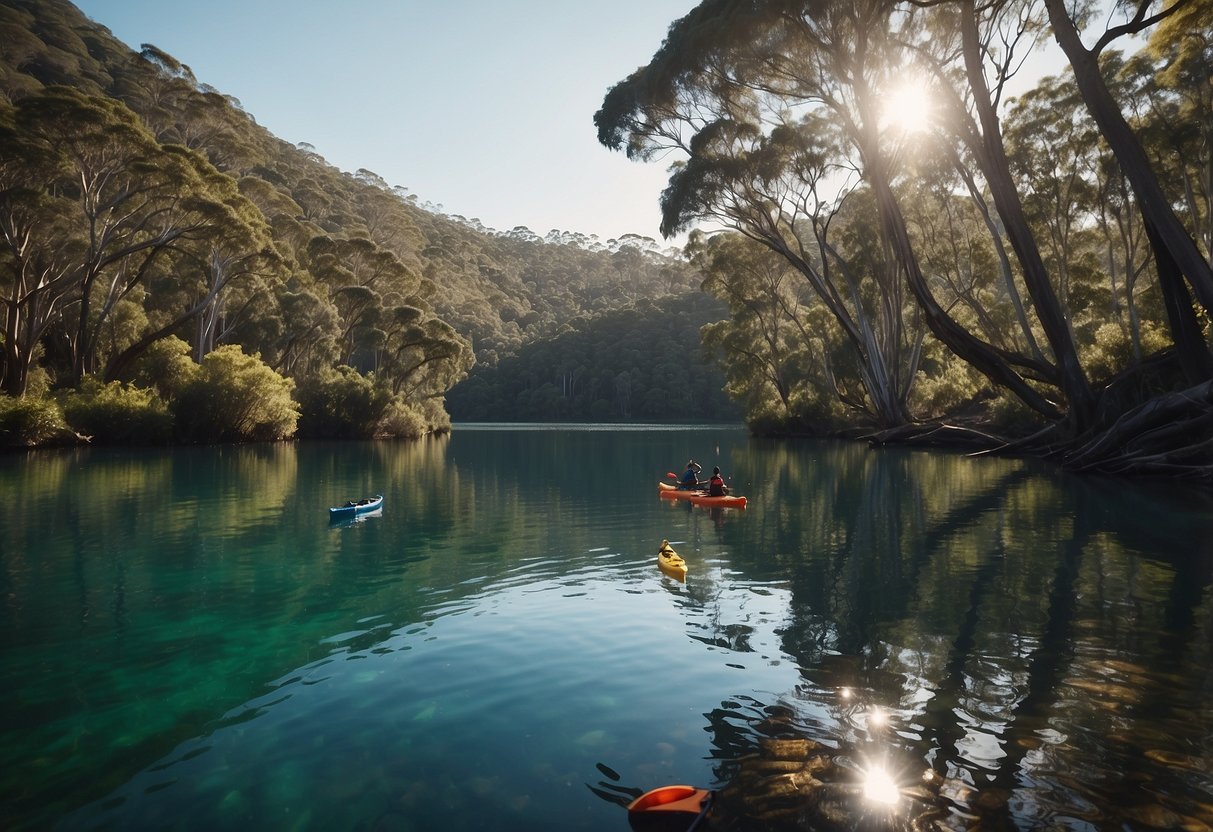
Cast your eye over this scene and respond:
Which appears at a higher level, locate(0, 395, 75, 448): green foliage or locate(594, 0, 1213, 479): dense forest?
locate(594, 0, 1213, 479): dense forest

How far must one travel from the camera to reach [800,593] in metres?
8.93

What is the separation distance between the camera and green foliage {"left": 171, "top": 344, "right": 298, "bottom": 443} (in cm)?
3644

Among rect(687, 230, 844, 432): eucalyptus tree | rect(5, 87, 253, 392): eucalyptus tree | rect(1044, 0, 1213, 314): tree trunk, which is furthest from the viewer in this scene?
rect(687, 230, 844, 432): eucalyptus tree

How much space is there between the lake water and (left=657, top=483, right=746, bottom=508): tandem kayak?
305 centimetres

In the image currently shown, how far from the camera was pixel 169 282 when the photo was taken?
4294cm

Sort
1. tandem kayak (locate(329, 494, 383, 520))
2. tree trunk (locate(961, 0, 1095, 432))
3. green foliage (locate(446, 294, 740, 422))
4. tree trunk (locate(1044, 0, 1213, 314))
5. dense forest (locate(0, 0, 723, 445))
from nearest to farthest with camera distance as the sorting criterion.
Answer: tandem kayak (locate(329, 494, 383, 520)), tree trunk (locate(1044, 0, 1213, 314)), tree trunk (locate(961, 0, 1095, 432)), dense forest (locate(0, 0, 723, 445)), green foliage (locate(446, 294, 740, 422))

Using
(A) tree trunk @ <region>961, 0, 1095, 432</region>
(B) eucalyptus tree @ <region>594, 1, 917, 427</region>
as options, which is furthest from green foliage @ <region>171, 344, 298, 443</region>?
(A) tree trunk @ <region>961, 0, 1095, 432</region>

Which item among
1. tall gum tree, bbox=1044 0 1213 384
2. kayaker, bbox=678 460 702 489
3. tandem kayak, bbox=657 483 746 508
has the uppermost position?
tall gum tree, bbox=1044 0 1213 384

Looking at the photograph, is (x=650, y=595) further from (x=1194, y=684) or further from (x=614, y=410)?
(x=614, y=410)

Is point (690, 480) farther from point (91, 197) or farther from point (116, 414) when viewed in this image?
point (91, 197)

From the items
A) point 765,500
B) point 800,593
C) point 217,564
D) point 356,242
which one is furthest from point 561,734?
point 356,242

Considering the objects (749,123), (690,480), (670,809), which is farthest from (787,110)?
(670,809)

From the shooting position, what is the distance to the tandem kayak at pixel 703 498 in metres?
17.1

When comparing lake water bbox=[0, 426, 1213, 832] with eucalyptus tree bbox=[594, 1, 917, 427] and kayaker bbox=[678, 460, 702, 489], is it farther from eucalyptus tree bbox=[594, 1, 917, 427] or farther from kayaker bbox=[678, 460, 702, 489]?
eucalyptus tree bbox=[594, 1, 917, 427]
